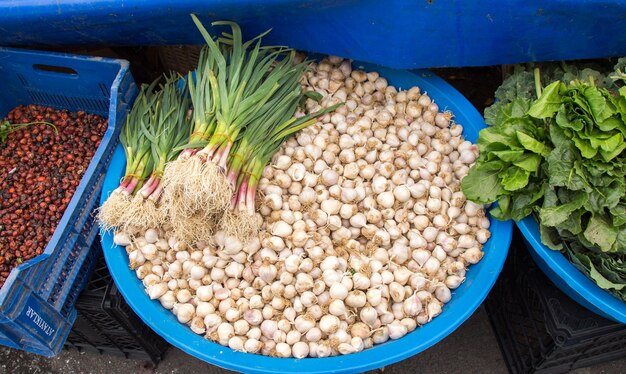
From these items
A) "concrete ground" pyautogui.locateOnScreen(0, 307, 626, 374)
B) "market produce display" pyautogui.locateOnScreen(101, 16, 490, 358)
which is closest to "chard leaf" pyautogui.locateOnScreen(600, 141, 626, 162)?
"market produce display" pyautogui.locateOnScreen(101, 16, 490, 358)

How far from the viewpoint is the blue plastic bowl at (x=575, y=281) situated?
1.74 m

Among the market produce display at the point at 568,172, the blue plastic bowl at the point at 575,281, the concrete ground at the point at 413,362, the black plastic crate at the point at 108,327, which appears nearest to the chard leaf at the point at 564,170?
the market produce display at the point at 568,172

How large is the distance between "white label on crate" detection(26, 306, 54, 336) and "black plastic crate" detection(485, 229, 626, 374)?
1887 millimetres

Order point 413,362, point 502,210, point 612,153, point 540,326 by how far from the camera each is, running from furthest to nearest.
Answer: point 413,362
point 540,326
point 502,210
point 612,153

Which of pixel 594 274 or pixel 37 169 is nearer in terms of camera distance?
pixel 594 274

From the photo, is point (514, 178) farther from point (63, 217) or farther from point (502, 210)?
point (63, 217)

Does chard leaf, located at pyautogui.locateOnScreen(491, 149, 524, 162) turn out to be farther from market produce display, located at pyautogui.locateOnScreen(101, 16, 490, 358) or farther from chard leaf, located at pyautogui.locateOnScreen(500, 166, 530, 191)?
market produce display, located at pyautogui.locateOnScreen(101, 16, 490, 358)

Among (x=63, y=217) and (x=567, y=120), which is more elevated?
(x=567, y=120)

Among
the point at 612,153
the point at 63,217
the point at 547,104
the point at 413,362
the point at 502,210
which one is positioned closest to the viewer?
the point at 612,153

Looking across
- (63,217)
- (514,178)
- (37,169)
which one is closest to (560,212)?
(514,178)

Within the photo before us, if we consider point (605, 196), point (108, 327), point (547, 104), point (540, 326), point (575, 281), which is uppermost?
point (547, 104)

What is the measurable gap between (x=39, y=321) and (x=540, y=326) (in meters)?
1.94

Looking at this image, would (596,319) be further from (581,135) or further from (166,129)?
(166,129)

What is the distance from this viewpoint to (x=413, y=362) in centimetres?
251
